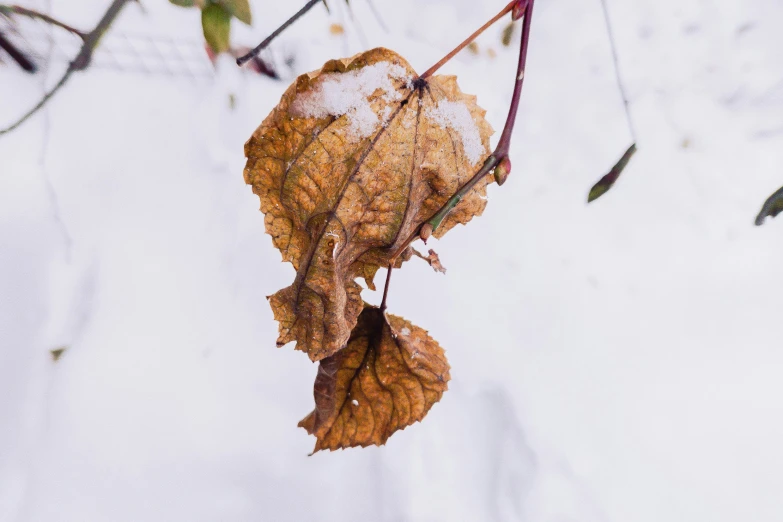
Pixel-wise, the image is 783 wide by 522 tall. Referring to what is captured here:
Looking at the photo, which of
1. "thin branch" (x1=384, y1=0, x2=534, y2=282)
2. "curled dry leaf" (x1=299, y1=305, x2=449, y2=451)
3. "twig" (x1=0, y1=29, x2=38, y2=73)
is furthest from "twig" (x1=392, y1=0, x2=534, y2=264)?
"twig" (x1=0, y1=29, x2=38, y2=73)

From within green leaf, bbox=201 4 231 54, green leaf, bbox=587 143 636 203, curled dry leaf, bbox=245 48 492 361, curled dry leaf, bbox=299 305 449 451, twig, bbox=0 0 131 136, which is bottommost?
curled dry leaf, bbox=299 305 449 451

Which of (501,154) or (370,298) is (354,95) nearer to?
(501,154)

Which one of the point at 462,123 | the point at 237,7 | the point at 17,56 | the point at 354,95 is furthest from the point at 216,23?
the point at 17,56

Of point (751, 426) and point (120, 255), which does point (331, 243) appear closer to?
point (120, 255)

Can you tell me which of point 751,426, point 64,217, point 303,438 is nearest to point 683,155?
point 751,426

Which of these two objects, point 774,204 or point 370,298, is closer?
point 774,204

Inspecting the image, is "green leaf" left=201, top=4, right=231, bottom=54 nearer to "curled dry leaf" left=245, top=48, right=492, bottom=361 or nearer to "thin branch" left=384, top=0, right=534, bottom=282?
"curled dry leaf" left=245, top=48, right=492, bottom=361
